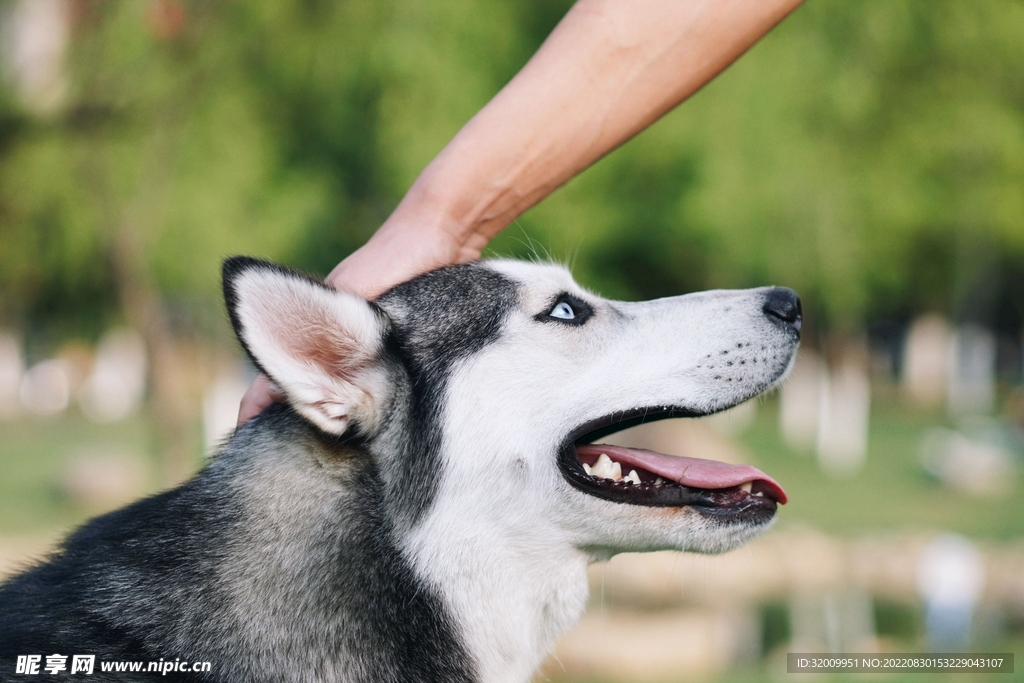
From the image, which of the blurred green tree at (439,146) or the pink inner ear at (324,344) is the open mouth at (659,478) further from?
the blurred green tree at (439,146)

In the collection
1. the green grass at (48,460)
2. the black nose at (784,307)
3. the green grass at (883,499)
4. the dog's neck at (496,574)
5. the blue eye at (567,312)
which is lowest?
the green grass at (883,499)

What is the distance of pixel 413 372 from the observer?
286cm

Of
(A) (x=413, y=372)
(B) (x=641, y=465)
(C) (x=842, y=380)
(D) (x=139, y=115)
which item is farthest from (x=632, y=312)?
(C) (x=842, y=380)

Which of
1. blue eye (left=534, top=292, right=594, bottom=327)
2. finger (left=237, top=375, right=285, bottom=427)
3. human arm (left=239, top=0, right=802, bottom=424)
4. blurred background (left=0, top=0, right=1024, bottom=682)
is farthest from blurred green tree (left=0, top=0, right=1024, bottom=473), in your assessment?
finger (left=237, top=375, right=285, bottom=427)

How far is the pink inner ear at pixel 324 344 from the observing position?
2.64 metres

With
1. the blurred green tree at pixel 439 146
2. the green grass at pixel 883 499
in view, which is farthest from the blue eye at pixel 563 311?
the green grass at pixel 883 499

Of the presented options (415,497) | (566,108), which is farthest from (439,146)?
(415,497)

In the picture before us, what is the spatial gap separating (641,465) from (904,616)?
9.36 m

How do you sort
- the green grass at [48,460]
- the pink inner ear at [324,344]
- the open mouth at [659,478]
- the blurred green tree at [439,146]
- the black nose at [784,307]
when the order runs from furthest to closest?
the green grass at [48,460] < the blurred green tree at [439,146] < the black nose at [784,307] < the open mouth at [659,478] < the pink inner ear at [324,344]

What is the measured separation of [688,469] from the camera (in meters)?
2.88

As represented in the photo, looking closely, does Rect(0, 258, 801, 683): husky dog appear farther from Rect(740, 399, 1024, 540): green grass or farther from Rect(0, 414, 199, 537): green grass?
Rect(740, 399, 1024, 540): green grass

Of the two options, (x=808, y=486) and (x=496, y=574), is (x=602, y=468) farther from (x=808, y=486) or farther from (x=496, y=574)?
(x=808, y=486)

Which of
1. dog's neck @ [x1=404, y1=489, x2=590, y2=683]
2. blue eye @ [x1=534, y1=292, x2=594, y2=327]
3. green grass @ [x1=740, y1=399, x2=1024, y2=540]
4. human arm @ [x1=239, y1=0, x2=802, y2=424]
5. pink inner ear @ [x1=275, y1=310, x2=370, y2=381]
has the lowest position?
green grass @ [x1=740, y1=399, x2=1024, y2=540]

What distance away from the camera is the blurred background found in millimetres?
9727
